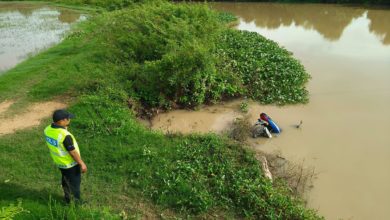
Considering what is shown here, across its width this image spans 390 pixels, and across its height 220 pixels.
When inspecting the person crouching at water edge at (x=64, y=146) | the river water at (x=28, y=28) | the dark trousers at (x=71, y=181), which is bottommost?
the river water at (x=28, y=28)

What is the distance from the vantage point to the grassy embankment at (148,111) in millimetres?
6168

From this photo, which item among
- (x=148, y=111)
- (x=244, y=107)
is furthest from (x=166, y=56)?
(x=244, y=107)

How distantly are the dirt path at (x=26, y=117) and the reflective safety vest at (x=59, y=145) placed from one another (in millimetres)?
3748

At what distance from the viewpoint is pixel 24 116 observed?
8984mm

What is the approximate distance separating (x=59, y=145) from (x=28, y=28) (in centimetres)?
1878

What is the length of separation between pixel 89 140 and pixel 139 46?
457 cm

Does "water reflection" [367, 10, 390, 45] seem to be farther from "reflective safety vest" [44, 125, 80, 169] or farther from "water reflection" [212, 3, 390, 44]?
"reflective safety vest" [44, 125, 80, 169]

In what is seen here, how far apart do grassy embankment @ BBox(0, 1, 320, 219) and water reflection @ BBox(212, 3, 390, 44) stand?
8187 mm

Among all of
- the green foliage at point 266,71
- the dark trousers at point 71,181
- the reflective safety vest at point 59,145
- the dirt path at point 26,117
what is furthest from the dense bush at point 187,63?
the reflective safety vest at point 59,145

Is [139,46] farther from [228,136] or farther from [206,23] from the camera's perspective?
[228,136]

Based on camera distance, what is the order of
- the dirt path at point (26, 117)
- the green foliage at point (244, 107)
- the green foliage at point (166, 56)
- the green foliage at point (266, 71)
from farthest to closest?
the green foliage at point (266, 71) → the green foliage at point (244, 107) → the green foliage at point (166, 56) → the dirt path at point (26, 117)

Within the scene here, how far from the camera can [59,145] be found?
505cm

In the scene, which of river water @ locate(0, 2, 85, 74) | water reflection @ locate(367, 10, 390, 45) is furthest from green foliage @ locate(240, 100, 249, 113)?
water reflection @ locate(367, 10, 390, 45)

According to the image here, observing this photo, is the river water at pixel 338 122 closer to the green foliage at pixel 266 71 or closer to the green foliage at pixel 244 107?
the green foliage at pixel 244 107
